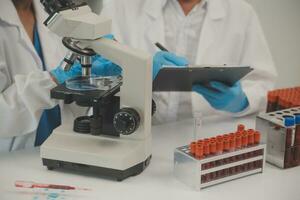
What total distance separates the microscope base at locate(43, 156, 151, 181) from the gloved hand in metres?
0.28

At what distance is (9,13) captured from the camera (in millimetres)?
1533

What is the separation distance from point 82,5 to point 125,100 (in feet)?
0.94

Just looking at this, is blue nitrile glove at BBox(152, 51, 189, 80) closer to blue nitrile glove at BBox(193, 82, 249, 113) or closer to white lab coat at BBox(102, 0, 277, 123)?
blue nitrile glove at BBox(193, 82, 249, 113)

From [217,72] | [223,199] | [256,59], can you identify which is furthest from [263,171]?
[256,59]

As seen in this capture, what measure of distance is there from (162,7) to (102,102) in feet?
2.66

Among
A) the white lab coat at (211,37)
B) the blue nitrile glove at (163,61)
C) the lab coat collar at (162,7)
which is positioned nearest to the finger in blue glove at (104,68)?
the blue nitrile glove at (163,61)

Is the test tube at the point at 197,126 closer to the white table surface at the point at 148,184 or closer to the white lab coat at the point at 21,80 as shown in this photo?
the white table surface at the point at 148,184

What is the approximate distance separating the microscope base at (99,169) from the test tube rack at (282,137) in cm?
38

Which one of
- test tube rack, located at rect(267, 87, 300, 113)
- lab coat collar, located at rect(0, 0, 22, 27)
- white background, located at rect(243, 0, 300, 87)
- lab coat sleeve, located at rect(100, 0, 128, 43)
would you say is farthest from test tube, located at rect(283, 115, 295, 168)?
white background, located at rect(243, 0, 300, 87)

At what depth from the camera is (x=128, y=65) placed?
3.70 feet

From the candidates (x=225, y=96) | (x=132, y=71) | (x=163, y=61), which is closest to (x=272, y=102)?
(x=225, y=96)

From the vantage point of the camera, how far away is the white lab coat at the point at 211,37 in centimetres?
173

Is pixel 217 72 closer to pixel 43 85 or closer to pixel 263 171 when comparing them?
pixel 263 171

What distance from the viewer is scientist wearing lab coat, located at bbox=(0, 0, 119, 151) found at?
1298mm
